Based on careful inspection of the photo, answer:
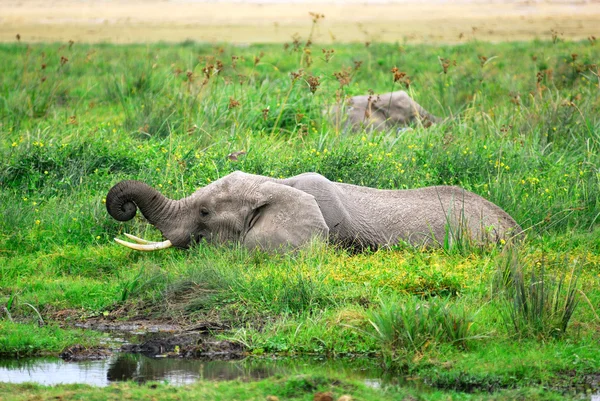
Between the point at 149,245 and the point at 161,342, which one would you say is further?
the point at 149,245

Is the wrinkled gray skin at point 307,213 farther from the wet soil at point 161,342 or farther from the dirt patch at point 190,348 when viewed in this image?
the dirt patch at point 190,348

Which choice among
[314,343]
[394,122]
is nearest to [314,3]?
[394,122]

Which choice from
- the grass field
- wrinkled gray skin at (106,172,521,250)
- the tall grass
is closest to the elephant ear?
wrinkled gray skin at (106,172,521,250)

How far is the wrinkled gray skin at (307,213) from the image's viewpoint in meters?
8.55

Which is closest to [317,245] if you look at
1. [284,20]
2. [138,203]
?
[138,203]

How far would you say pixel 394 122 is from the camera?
14.3m

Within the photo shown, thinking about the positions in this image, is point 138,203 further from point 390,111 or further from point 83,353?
point 390,111

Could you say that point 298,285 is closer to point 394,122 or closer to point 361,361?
point 361,361

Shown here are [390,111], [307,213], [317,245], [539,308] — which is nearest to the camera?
[539,308]

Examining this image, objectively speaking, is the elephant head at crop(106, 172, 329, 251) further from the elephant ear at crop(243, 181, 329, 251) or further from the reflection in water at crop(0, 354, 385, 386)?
the reflection in water at crop(0, 354, 385, 386)

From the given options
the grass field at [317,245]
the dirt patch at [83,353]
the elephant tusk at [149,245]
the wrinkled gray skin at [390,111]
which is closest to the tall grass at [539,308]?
the grass field at [317,245]

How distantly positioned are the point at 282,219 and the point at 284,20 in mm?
34356

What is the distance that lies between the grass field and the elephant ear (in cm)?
18

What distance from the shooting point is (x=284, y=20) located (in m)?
41.9
